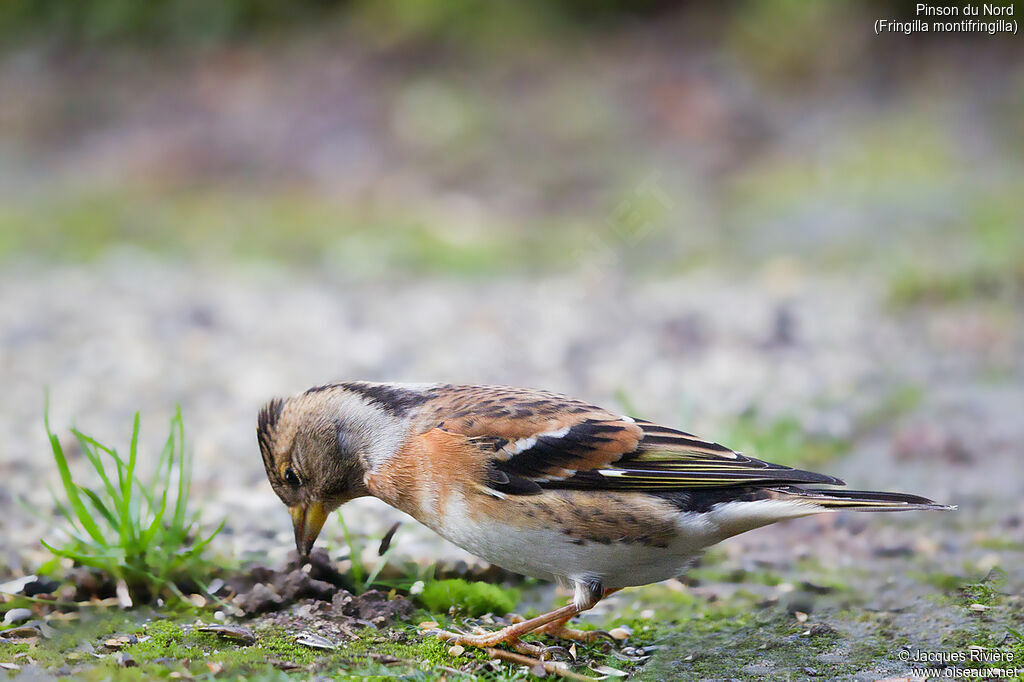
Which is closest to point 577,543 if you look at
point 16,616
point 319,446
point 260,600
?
point 319,446

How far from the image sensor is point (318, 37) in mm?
15688

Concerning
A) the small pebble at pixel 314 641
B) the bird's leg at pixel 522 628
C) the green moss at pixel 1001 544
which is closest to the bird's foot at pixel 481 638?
the bird's leg at pixel 522 628

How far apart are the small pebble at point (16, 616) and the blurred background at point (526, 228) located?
2.23ft

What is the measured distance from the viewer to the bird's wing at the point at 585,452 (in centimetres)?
386

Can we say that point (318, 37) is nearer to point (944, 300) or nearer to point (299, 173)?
point (299, 173)

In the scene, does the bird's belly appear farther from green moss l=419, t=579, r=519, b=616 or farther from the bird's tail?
green moss l=419, t=579, r=519, b=616

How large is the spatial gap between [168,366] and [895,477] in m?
5.11

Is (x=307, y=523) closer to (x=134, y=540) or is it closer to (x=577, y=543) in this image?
(x=134, y=540)

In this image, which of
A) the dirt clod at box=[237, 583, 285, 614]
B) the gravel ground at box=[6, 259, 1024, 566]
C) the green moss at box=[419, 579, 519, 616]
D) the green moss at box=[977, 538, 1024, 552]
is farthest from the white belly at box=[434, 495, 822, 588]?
the green moss at box=[977, 538, 1024, 552]

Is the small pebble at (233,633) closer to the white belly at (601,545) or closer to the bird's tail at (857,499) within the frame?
the white belly at (601,545)

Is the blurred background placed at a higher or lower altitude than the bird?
higher

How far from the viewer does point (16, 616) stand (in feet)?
13.1

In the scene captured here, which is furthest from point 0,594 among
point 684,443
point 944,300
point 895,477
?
→ point 944,300

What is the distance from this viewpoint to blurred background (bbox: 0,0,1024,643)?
698 centimetres
